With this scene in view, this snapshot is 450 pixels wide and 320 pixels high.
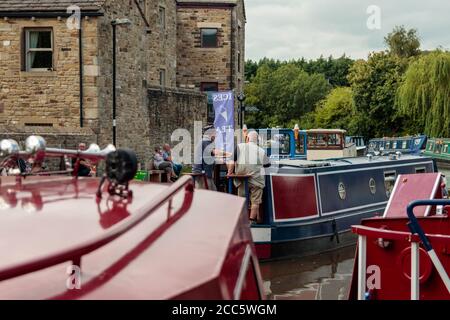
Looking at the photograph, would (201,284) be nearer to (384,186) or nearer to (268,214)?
(268,214)

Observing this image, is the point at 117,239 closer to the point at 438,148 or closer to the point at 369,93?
the point at 438,148

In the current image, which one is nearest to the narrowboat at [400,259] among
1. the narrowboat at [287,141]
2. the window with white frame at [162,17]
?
the narrowboat at [287,141]

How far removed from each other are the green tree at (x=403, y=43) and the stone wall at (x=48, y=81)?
151 feet

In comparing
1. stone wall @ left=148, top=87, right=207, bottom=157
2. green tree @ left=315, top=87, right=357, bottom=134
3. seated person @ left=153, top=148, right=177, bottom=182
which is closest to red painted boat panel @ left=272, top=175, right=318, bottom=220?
seated person @ left=153, top=148, right=177, bottom=182

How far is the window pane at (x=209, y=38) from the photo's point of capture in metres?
38.5

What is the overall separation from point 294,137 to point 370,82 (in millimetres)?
34024

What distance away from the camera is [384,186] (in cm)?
1363

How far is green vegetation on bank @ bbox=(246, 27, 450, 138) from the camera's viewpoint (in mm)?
39156

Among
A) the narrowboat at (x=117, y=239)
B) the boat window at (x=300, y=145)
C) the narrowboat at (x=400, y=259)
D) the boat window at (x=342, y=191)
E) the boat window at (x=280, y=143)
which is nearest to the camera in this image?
the narrowboat at (x=117, y=239)

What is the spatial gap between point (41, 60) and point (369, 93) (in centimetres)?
3498

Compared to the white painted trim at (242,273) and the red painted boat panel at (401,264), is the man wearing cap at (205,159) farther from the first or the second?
the white painted trim at (242,273)

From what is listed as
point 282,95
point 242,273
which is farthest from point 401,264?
point 282,95

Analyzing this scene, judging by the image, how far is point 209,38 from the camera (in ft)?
127
